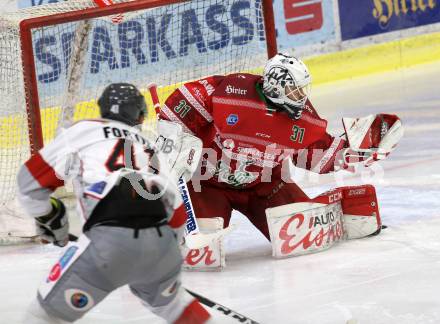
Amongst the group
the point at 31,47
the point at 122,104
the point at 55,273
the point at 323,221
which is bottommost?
the point at 323,221

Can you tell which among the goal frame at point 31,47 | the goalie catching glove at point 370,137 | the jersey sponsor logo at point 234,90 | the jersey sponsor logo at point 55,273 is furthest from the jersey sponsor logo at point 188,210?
the jersey sponsor logo at point 55,273

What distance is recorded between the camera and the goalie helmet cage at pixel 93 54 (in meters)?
4.97

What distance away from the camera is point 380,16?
26.4 feet

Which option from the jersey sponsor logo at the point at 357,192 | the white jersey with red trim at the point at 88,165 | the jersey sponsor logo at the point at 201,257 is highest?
the white jersey with red trim at the point at 88,165

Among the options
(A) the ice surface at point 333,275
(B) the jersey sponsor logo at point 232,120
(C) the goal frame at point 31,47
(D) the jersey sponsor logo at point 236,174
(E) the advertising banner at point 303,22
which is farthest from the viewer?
(E) the advertising banner at point 303,22

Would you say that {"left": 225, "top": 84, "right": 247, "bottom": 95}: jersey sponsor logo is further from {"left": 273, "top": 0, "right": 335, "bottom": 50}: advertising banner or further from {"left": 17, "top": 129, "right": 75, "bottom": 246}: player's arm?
{"left": 273, "top": 0, "right": 335, "bottom": 50}: advertising banner

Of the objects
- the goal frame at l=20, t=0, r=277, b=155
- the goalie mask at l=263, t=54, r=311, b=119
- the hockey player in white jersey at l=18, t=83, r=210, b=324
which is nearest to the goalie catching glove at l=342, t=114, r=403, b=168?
the goalie mask at l=263, t=54, r=311, b=119

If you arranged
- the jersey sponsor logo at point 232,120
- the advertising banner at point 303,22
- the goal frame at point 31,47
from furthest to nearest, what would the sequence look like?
1. the advertising banner at point 303,22
2. the goal frame at point 31,47
3. the jersey sponsor logo at point 232,120

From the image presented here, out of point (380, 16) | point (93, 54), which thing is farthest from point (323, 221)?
point (380, 16)

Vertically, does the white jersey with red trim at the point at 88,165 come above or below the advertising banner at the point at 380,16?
below

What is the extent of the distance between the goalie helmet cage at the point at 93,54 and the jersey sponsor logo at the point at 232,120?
1017 millimetres

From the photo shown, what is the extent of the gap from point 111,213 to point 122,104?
0.35 meters

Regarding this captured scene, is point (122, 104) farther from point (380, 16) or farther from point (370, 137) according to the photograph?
point (380, 16)

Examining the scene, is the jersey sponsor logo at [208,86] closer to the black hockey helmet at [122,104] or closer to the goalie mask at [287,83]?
the goalie mask at [287,83]
